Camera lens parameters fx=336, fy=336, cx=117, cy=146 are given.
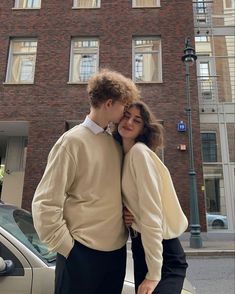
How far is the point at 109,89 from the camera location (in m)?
1.99

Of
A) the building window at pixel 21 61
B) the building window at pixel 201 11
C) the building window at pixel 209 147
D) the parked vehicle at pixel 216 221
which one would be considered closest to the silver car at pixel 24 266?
the parked vehicle at pixel 216 221

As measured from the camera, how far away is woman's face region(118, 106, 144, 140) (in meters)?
2.09

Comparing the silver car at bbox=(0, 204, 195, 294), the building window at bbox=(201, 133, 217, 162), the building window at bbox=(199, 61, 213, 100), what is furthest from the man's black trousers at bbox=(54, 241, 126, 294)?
the building window at bbox=(199, 61, 213, 100)

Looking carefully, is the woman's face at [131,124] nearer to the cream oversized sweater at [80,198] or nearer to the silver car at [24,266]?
the cream oversized sweater at [80,198]

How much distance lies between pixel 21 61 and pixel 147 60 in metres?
5.42

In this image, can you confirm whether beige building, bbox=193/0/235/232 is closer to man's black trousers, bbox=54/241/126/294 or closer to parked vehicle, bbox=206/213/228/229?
parked vehicle, bbox=206/213/228/229

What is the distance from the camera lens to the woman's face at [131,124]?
Result: 209 cm

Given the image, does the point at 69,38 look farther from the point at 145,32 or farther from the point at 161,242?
the point at 161,242

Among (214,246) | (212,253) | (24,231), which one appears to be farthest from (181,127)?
(24,231)

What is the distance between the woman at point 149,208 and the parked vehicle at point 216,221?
37.2ft

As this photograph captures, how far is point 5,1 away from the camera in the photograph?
15.0 meters

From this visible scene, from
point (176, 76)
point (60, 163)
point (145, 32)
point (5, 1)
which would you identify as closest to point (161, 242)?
point (60, 163)

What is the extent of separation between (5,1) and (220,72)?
10.00m

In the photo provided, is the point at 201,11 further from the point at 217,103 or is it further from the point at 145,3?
the point at 217,103
